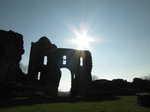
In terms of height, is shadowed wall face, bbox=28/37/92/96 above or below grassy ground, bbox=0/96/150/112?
above

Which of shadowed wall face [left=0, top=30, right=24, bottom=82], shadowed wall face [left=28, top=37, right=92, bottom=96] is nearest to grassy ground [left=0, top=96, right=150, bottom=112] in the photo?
shadowed wall face [left=0, top=30, right=24, bottom=82]

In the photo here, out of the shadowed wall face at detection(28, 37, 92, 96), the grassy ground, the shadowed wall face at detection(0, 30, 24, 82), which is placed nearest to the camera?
the grassy ground

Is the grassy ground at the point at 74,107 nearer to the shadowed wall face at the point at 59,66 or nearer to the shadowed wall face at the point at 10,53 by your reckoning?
the shadowed wall face at the point at 10,53

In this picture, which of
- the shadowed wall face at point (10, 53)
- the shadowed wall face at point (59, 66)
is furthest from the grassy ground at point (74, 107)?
the shadowed wall face at point (59, 66)

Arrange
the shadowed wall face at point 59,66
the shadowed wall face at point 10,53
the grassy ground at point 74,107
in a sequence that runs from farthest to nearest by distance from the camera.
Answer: the shadowed wall face at point 59,66 → the shadowed wall face at point 10,53 → the grassy ground at point 74,107

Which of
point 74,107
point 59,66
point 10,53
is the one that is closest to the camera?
point 74,107

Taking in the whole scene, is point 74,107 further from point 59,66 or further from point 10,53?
point 59,66

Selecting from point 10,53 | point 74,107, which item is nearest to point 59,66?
point 10,53

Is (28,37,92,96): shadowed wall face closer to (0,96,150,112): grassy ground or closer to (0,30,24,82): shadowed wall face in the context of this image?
(0,30,24,82): shadowed wall face

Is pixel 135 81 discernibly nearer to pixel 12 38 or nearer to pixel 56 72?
pixel 56 72

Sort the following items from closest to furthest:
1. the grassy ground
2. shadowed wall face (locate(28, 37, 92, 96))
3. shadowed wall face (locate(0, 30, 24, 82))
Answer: the grassy ground < shadowed wall face (locate(0, 30, 24, 82)) < shadowed wall face (locate(28, 37, 92, 96))

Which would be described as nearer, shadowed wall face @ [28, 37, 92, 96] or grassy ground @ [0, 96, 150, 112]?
grassy ground @ [0, 96, 150, 112]

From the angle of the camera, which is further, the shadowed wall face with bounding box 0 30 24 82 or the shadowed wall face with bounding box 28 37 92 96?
the shadowed wall face with bounding box 28 37 92 96

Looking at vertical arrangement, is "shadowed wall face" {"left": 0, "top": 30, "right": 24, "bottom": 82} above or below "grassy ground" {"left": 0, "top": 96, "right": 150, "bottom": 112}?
above
